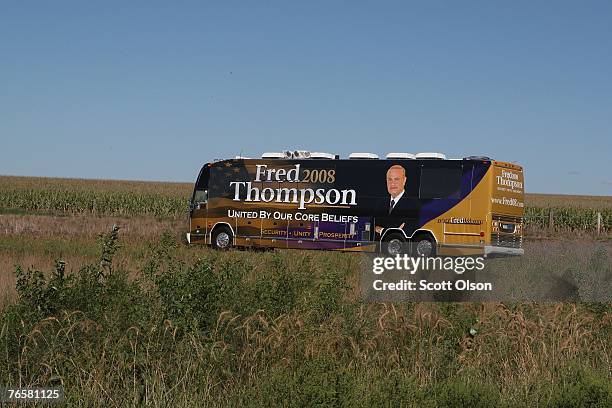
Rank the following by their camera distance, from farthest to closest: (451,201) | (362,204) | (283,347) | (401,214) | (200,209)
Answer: (200,209), (362,204), (401,214), (451,201), (283,347)

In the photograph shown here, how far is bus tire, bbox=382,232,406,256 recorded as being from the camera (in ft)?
78.2

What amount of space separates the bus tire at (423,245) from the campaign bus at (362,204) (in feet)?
0.09

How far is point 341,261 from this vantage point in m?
18.9

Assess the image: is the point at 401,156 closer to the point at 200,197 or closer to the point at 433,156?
the point at 433,156

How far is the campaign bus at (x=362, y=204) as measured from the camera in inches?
918

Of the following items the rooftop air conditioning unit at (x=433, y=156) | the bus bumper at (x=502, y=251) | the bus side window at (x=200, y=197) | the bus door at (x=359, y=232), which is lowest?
the bus bumper at (x=502, y=251)

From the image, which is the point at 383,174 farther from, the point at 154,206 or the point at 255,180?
the point at 154,206

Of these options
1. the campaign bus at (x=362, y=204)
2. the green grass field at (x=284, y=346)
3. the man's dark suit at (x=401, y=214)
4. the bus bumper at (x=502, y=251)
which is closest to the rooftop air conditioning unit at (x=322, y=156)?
the campaign bus at (x=362, y=204)

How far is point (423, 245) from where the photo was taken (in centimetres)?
2375

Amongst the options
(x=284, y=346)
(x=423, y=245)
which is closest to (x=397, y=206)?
(x=423, y=245)

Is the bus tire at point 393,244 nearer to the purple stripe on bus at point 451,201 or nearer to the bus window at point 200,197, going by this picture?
the purple stripe on bus at point 451,201

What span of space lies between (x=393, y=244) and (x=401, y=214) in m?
0.87

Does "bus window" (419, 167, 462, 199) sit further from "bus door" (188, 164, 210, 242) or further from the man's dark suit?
"bus door" (188, 164, 210, 242)

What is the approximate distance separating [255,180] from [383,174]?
4.23 meters
